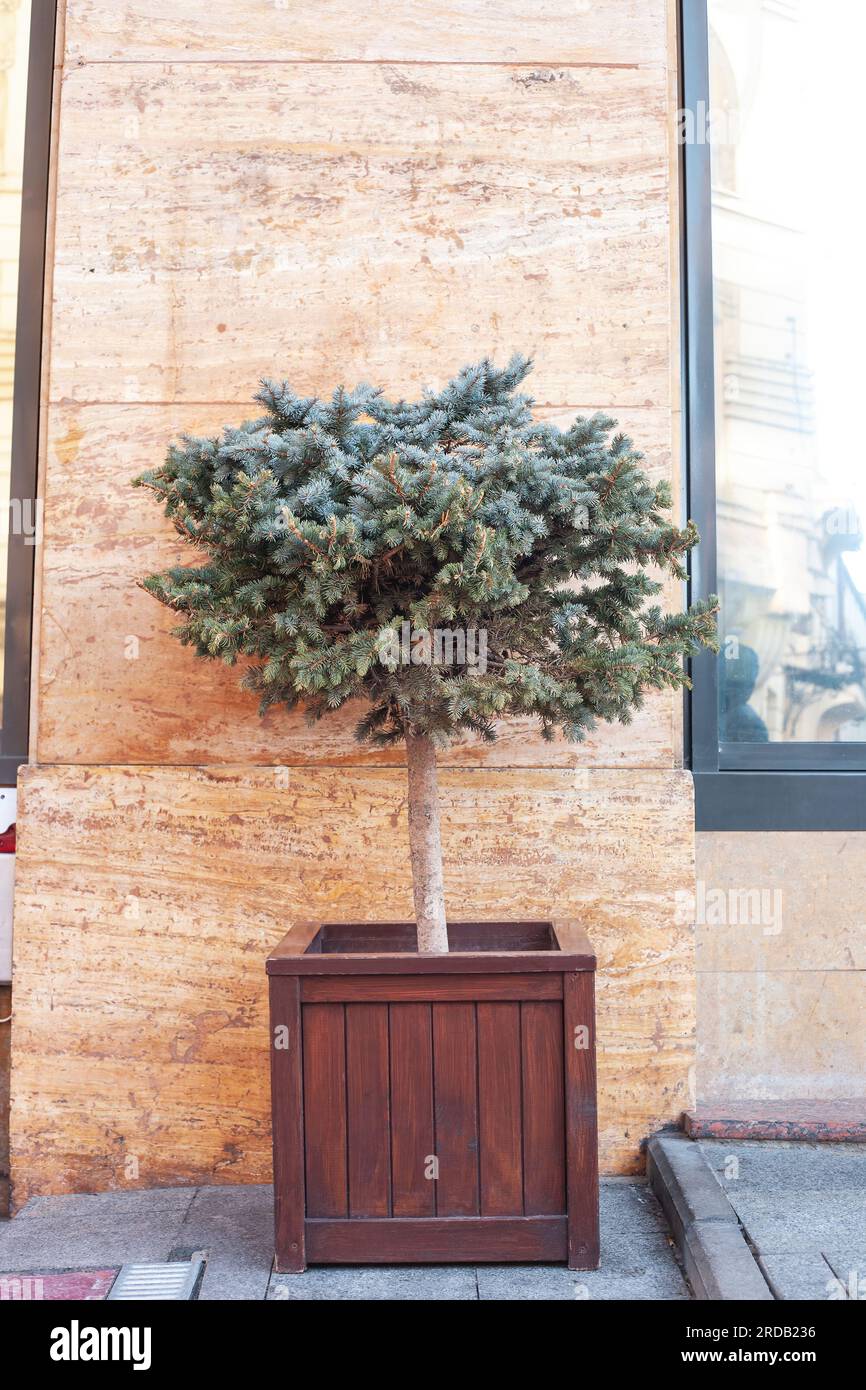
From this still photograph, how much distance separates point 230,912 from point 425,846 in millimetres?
913

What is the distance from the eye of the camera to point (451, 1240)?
2502 mm

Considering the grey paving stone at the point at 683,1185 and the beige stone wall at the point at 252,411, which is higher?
the beige stone wall at the point at 252,411

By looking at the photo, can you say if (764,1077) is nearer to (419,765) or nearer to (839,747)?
(839,747)

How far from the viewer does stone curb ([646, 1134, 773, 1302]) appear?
236 centimetres

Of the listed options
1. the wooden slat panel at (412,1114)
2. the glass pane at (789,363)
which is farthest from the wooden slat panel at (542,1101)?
the glass pane at (789,363)

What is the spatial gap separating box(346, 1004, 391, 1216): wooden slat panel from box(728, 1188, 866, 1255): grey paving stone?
3.04ft

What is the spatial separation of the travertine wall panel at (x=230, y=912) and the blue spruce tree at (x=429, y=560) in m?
0.65

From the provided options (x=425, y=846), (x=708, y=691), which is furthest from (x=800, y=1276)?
(x=708, y=691)

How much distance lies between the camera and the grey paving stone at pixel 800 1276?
2295mm

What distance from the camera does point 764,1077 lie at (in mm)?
3389

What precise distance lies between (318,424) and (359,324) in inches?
45.0

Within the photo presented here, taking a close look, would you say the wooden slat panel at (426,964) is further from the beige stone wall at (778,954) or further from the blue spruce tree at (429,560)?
the beige stone wall at (778,954)

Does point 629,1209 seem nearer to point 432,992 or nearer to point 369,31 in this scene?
point 432,992

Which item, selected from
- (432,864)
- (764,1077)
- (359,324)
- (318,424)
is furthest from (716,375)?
(764,1077)
